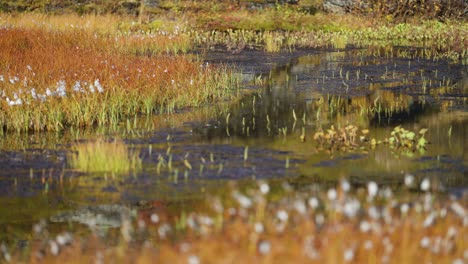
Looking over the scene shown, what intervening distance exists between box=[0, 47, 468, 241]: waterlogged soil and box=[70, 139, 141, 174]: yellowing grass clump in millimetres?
150

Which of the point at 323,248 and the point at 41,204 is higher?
the point at 323,248

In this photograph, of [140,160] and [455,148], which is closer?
[140,160]

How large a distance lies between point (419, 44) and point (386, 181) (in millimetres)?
20276

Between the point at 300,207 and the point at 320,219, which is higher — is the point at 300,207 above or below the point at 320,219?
above

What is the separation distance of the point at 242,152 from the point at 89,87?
12.7ft

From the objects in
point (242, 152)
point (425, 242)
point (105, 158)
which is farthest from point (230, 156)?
point (425, 242)

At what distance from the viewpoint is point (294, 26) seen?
33781mm

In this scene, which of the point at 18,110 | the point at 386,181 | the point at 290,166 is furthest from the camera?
the point at 18,110

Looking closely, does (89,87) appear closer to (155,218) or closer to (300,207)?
(155,218)

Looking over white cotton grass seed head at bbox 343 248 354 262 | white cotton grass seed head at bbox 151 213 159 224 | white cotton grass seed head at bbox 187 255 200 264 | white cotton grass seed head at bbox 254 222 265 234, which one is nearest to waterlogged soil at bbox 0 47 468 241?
white cotton grass seed head at bbox 151 213 159 224

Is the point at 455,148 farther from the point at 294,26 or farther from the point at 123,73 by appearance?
the point at 294,26

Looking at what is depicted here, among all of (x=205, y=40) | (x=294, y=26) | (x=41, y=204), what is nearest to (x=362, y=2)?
(x=294, y=26)

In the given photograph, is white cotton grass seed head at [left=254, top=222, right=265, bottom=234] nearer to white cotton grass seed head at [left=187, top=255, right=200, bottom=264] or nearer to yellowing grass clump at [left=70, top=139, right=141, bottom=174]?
white cotton grass seed head at [left=187, top=255, right=200, bottom=264]

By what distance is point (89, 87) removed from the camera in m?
13.2
